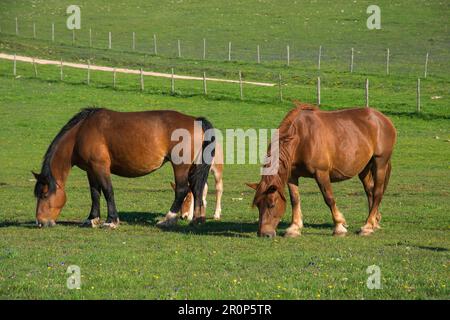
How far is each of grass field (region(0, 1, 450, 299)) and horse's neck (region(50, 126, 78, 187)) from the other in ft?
3.00

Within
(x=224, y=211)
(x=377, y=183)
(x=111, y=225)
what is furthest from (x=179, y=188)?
(x=377, y=183)

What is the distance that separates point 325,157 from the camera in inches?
623

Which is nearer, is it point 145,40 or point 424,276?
point 424,276

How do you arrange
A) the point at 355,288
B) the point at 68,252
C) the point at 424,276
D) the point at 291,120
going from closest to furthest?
the point at 355,288, the point at 424,276, the point at 68,252, the point at 291,120

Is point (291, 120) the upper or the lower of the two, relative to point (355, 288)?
upper

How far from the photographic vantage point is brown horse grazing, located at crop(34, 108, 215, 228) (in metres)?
16.8

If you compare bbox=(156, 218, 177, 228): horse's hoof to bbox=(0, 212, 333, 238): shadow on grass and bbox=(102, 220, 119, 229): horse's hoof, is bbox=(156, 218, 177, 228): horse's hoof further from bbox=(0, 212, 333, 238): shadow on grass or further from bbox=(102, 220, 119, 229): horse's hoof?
bbox=(102, 220, 119, 229): horse's hoof

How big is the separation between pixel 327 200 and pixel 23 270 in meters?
5.78

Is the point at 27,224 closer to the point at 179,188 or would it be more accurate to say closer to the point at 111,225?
the point at 111,225

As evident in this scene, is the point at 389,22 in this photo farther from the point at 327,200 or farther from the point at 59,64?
the point at 327,200

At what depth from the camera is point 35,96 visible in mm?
45281

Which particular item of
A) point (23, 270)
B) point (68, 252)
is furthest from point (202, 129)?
point (23, 270)

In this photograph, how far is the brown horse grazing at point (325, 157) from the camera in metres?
15.2

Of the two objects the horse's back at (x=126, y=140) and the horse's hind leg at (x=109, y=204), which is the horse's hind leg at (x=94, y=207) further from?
the horse's back at (x=126, y=140)
